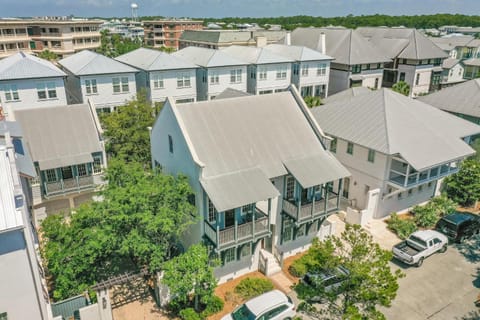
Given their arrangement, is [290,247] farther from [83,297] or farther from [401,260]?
[83,297]

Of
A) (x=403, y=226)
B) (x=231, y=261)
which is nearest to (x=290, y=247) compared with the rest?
(x=231, y=261)

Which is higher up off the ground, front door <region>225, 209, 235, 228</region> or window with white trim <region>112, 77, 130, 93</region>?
window with white trim <region>112, 77, 130, 93</region>

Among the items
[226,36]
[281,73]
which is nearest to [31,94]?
[281,73]

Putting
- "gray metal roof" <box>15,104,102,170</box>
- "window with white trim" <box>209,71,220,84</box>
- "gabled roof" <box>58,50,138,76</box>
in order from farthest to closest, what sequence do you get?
1. "window with white trim" <box>209,71,220,84</box>
2. "gabled roof" <box>58,50,138,76</box>
3. "gray metal roof" <box>15,104,102,170</box>

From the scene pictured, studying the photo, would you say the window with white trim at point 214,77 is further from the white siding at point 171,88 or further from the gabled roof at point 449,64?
the gabled roof at point 449,64

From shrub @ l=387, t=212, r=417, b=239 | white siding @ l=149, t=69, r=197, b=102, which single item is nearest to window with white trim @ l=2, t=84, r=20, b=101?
white siding @ l=149, t=69, r=197, b=102

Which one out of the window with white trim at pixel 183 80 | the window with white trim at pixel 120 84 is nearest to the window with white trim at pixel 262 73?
the window with white trim at pixel 183 80

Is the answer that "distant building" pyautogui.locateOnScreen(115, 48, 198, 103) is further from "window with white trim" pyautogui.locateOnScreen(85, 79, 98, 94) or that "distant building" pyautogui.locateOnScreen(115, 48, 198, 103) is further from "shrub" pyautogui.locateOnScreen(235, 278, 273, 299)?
"shrub" pyautogui.locateOnScreen(235, 278, 273, 299)
